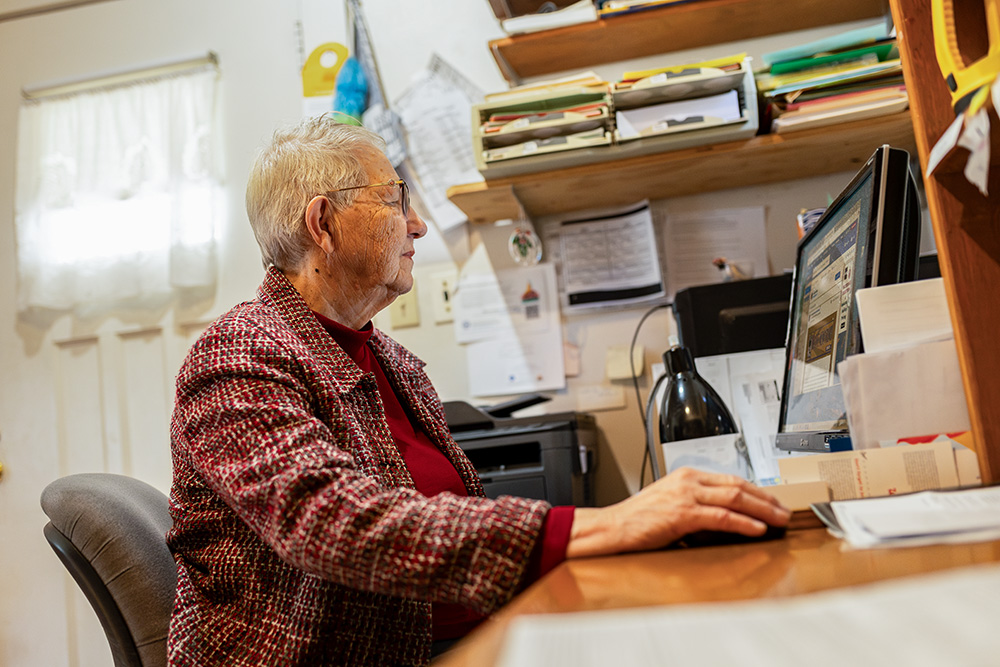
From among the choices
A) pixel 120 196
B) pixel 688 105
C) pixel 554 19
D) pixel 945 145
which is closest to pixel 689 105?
pixel 688 105

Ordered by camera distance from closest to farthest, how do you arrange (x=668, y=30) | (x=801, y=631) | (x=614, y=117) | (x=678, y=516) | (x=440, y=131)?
(x=801, y=631) → (x=678, y=516) → (x=614, y=117) → (x=668, y=30) → (x=440, y=131)

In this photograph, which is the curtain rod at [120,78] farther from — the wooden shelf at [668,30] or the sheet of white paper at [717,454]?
Answer: the sheet of white paper at [717,454]

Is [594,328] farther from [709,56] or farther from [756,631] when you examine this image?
[756,631]

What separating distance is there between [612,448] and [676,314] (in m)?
0.49

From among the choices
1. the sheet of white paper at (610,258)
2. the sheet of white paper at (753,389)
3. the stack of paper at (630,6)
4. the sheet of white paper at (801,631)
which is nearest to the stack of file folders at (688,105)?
the stack of paper at (630,6)

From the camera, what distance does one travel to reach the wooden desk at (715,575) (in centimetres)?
47

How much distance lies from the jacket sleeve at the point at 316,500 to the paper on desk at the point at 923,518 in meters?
0.27

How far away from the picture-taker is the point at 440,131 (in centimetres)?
240

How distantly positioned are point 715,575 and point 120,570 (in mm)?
866

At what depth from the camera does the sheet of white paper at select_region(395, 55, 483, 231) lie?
2.38 meters

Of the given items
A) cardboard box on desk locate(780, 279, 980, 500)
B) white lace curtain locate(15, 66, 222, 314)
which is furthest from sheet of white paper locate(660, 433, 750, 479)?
white lace curtain locate(15, 66, 222, 314)

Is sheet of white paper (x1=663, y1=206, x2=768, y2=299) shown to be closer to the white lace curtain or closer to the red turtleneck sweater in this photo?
the red turtleneck sweater

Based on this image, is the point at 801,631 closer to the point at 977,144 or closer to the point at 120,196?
the point at 977,144

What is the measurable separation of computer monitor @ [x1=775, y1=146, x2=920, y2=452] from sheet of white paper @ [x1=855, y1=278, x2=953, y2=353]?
0.05m
